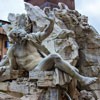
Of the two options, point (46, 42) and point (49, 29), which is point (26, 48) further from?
point (46, 42)

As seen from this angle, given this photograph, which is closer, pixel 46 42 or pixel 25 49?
pixel 25 49

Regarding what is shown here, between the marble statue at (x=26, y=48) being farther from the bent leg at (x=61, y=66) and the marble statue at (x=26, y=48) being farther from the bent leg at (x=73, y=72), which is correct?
the bent leg at (x=73, y=72)

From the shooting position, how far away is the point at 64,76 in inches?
277

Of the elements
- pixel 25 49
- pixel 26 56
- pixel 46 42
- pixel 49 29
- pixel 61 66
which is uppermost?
pixel 49 29

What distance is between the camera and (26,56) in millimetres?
7566

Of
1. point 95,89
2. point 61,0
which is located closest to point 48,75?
point 95,89

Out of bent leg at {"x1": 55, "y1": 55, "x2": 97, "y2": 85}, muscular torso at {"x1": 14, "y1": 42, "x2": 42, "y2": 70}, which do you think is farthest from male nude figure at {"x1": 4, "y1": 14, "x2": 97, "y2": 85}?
bent leg at {"x1": 55, "y1": 55, "x2": 97, "y2": 85}

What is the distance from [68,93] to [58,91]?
520 millimetres

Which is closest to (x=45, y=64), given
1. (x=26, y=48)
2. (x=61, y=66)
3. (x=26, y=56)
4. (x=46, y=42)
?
(x=61, y=66)

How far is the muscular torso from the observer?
7.53 meters

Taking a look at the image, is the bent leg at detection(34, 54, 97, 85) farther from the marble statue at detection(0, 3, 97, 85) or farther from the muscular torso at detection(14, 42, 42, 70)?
the muscular torso at detection(14, 42, 42, 70)

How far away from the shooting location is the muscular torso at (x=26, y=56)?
7531 mm

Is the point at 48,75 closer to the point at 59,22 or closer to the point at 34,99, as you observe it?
the point at 34,99

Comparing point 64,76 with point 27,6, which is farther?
point 27,6
